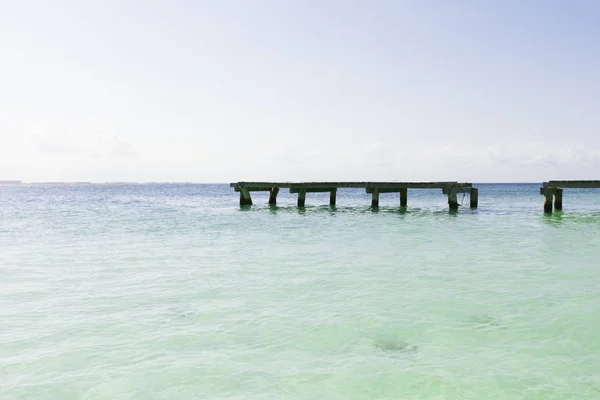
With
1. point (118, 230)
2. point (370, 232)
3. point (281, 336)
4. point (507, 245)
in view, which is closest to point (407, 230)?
point (370, 232)

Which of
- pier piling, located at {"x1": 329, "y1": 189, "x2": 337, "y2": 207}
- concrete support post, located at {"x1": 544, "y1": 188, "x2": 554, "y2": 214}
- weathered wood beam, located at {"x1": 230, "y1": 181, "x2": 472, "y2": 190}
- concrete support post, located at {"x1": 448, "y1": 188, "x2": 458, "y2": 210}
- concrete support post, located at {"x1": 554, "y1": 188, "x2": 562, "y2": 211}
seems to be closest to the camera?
concrete support post, located at {"x1": 544, "y1": 188, "x2": 554, "y2": 214}

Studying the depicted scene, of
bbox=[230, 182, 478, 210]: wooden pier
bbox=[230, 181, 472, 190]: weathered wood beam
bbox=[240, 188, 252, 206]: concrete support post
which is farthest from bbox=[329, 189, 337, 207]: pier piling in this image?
bbox=[240, 188, 252, 206]: concrete support post

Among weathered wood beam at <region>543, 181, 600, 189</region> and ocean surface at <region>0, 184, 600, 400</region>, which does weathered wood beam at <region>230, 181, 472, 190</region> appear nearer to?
weathered wood beam at <region>543, 181, 600, 189</region>

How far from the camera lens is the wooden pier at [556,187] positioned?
870 inches

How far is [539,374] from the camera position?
169 inches

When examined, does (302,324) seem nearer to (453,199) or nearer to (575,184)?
(575,184)

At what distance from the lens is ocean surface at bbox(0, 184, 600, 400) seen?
13.6ft

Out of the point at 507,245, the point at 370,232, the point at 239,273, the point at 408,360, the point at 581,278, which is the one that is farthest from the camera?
the point at 370,232

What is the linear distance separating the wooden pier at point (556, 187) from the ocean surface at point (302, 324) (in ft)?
38.5

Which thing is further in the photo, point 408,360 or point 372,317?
point 372,317

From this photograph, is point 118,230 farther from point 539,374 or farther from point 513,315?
point 539,374

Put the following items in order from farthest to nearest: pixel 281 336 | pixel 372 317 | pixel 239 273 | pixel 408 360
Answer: pixel 239 273
pixel 372 317
pixel 281 336
pixel 408 360

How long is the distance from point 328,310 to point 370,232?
10.2 m

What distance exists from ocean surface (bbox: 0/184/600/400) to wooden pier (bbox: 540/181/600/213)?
11.7m
